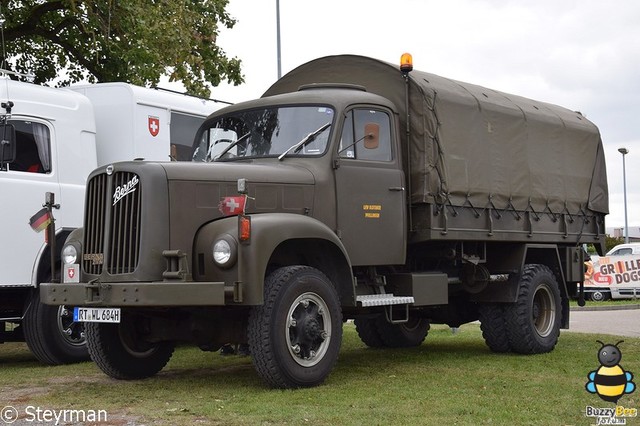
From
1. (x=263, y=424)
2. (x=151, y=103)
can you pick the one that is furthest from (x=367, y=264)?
(x=151, y=103)

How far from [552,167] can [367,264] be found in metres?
4.10

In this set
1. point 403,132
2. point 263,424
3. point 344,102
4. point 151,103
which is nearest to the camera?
point 263,424

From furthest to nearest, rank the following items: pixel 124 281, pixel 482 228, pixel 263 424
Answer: pixel 482 228 < pixel 124 281 < pixel 263 424

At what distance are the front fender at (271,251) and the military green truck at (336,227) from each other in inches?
0.7

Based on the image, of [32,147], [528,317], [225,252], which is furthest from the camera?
[528,317]

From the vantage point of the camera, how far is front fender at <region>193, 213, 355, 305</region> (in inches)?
325

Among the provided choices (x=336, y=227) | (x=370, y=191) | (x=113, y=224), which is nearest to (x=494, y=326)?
(x=370, y=191)

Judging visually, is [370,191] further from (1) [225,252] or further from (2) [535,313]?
(2) [535,313]

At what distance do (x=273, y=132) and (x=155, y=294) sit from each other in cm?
256

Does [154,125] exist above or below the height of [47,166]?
above

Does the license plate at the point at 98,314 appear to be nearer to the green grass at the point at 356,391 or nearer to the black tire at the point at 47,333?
the green grass at the point at 356,391

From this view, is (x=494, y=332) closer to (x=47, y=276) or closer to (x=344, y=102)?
(x=344, y=102)

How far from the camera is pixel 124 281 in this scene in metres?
8.62

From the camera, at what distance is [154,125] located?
13117 mm
